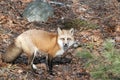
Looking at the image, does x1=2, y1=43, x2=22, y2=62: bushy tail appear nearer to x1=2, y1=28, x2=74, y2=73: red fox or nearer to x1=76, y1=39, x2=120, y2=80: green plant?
x1=2, y1=28, x2=74, y2=73: red fox

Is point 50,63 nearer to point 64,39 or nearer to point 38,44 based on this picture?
point 38,44

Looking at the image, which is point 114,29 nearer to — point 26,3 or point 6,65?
point 26,3

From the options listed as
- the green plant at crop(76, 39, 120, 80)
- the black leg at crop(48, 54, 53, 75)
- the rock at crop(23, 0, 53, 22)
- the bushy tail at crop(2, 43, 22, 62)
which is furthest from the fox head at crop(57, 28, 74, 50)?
the rock at crop(23, 0, 53, 22)

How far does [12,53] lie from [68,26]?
354 centimetres

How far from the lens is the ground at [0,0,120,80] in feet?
28.9

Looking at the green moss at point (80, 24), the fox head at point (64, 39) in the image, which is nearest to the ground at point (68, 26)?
the green moss at point (80, 24)

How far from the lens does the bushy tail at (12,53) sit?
28.4 ft

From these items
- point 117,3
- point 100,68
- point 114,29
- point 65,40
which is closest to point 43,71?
point 65,40

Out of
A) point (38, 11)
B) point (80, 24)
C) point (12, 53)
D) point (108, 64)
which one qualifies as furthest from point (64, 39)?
point (38, 11)

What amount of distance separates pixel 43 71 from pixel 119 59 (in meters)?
3.60

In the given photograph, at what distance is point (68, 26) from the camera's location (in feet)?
38.8

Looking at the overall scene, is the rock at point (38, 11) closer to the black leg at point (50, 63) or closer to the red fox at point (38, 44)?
the red fox at point (38, 44)

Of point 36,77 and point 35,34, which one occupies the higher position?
point 35,34

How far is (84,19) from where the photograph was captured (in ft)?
41.4
